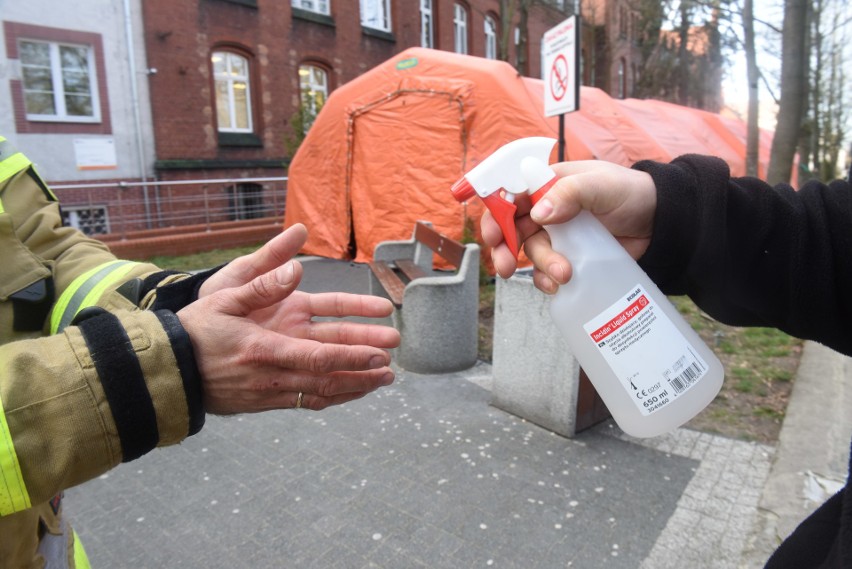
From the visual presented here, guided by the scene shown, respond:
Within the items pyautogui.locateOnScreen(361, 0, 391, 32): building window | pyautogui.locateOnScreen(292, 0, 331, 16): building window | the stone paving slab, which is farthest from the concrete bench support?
pyautogui.locateOnScreen(361, 0, 391, 32): building window

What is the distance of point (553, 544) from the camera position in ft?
9.72

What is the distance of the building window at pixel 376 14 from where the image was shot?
18.8m

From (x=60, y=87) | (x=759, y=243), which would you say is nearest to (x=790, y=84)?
(x=759, y=243)

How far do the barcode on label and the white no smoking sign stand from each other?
4.95 m

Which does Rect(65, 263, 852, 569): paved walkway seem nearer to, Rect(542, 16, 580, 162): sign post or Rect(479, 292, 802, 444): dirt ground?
Rect(479, 292, 802, 444): dirt ground

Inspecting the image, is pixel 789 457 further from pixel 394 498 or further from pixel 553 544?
pixel 394 498

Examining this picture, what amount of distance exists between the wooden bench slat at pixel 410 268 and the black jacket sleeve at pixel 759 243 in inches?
188

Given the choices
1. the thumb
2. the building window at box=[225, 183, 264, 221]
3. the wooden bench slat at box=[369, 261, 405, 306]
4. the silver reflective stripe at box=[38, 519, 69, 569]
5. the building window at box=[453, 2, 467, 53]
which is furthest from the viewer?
the building window at box=[453, 2, 467, 53]

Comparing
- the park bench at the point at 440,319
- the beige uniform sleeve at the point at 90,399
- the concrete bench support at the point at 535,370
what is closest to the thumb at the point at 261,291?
the beige uniform sleeve at the point at 90,399

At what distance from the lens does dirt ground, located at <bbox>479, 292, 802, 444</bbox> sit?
430 centimetres

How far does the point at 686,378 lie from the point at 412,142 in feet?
28.0

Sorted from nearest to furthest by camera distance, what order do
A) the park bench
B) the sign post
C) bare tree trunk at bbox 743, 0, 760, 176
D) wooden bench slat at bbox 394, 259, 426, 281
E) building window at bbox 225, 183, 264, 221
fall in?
the park bench
the sign post
wooden bench slat at bbox 394, 259, 426, 281
bare tree trunk at bbox 743, 0, 760, 176
building window at bbox 225, 183, 264, 221

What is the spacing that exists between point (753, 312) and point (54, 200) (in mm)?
2009

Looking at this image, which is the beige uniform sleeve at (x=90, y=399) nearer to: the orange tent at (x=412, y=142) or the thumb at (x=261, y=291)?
the thumb at (x=261, y=291)
